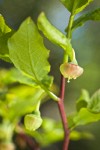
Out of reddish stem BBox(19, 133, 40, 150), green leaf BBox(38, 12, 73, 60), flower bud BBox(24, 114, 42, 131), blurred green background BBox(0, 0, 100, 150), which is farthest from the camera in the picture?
blurred green background BBox(0, 0, 100, 150)

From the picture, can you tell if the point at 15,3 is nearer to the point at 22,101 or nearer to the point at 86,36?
the point at 86,36

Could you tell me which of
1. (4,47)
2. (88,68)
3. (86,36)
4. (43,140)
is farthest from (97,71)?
(4,47)

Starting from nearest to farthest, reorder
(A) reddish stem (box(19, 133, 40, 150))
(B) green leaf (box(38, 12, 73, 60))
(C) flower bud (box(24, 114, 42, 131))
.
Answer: (B) green leaf (box(38, 12, 73, 60)) → (C) flower bud (box(24, 114, 42, 131)) → (A) reddish stem (box(19, 133, 40, 150))

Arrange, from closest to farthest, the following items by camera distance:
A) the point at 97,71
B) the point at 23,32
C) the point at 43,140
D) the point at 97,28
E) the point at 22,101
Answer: the point at 23,32 → the point at 22,101 → the point at 43,140 → the point at 97,71 → the point at 97,28

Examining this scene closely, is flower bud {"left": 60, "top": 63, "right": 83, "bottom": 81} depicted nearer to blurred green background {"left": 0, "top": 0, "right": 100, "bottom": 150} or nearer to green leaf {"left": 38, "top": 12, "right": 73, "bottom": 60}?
green leaf {"left": 38, "top": 12, "right": 73, "bottom": 60}

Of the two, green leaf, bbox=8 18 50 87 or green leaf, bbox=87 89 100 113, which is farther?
green leaf, bbox=87 89 100 113

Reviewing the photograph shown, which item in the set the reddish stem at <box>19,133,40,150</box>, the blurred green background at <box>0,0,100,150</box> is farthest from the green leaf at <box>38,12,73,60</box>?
the blurred green background at <box>0,0,100,150</box>
